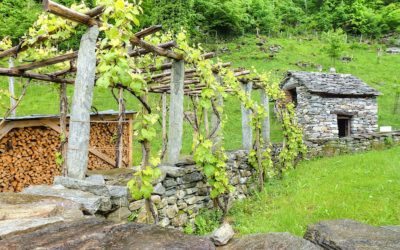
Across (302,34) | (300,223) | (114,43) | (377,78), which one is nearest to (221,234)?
(114,43)

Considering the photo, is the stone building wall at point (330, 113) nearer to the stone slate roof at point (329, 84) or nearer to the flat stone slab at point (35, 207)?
the stone slate roof at point (329, 84)

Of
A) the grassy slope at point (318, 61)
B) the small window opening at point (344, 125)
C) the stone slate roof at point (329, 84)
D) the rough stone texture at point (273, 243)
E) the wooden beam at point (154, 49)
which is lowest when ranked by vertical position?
the rough stone texture at point (273, 243)

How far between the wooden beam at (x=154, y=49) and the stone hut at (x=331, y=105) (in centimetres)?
1331

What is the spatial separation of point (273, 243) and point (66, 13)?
121 inches

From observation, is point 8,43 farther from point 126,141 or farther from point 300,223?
point 300,223

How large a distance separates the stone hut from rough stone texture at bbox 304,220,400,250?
50.1 ft

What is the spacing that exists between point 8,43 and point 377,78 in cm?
2559

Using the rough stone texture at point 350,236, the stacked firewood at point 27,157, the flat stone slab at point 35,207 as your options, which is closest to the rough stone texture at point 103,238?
the flat stone slab at point 35,207

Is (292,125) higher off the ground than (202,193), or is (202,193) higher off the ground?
(292,125)

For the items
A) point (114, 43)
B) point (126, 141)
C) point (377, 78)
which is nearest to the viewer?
point (114, 43)

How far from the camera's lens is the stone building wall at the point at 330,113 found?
1805 cm

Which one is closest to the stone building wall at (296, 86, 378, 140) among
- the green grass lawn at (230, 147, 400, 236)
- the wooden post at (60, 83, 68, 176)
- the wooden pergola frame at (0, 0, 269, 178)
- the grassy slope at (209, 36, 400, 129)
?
the grassy slope at (209, 36, 400, 129)

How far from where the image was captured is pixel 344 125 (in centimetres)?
2006

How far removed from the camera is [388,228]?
3.16 m
